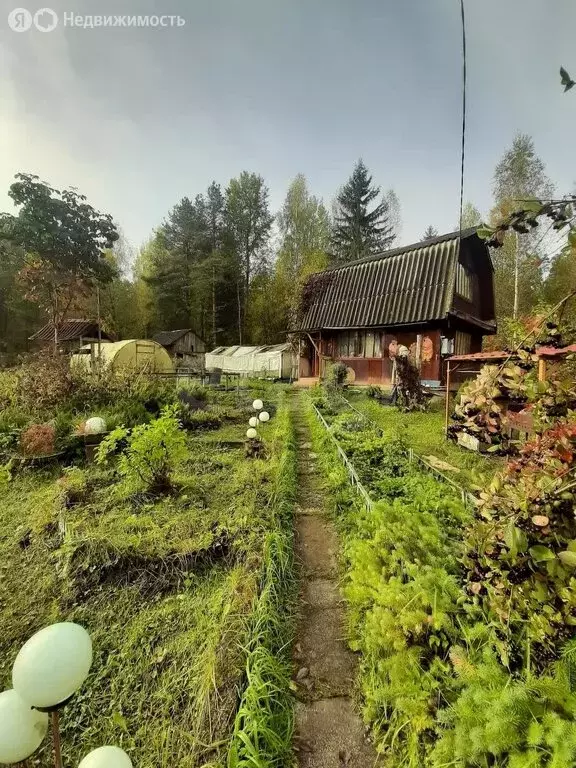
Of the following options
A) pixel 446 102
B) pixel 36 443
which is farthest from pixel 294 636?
pixel 36 443

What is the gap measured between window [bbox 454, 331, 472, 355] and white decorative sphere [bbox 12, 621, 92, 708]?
14764mm

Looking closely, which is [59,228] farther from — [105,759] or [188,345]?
[105,759]

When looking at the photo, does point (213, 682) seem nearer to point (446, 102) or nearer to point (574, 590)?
point (574, 590)

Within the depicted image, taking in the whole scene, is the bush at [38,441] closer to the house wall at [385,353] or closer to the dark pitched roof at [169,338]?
the house wall at [385,353]

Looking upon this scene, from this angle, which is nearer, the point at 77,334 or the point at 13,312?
the point at 77,334

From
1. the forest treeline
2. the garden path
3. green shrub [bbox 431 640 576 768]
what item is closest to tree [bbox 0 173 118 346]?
the forest treeline

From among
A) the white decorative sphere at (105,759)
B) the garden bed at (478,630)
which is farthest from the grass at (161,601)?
the garden bed at (478,630)

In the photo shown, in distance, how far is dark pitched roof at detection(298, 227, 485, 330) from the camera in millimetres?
12891

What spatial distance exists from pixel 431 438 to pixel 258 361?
16.4 meters

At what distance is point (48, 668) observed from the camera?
112cm

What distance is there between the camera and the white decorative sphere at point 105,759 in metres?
1.24

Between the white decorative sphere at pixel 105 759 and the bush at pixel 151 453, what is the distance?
324cm

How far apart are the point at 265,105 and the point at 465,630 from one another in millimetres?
7931

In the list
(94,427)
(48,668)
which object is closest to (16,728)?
(48,668)
